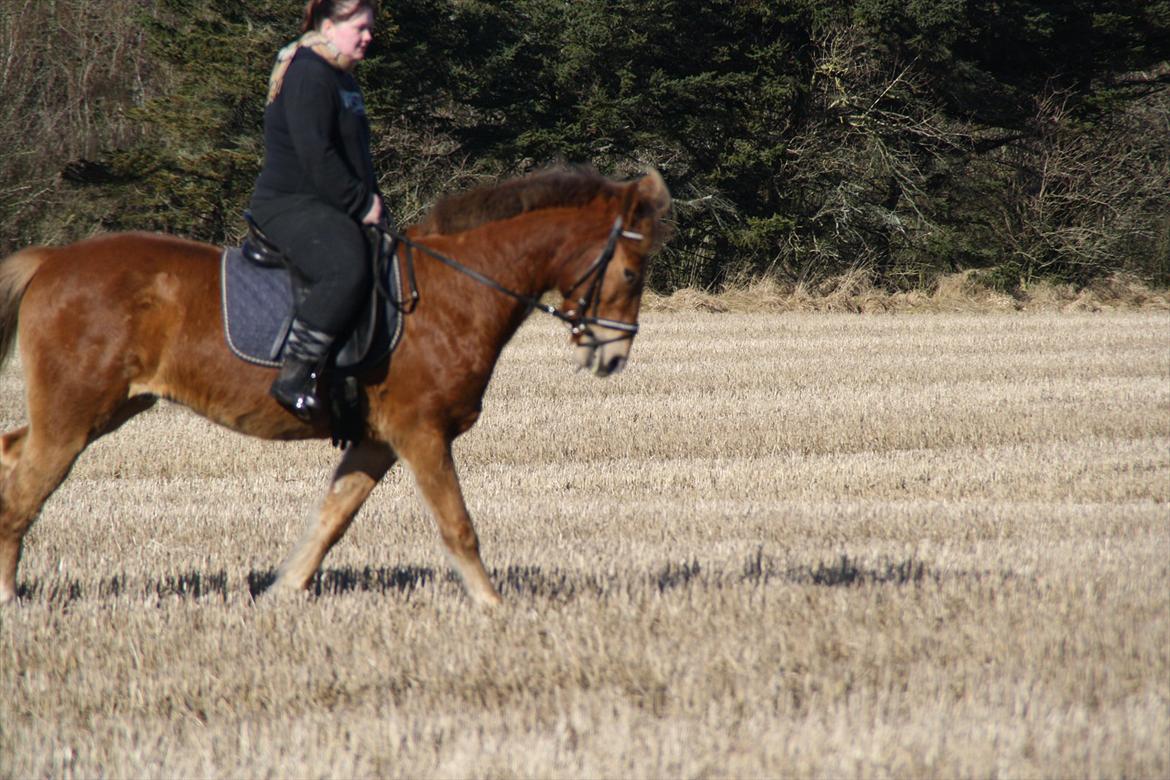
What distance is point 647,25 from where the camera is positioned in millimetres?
26141

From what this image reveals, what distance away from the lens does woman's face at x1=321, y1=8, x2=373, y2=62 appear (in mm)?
5336

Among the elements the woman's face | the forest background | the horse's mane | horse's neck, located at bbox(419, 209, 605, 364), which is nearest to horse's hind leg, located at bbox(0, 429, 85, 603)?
horse's neck, located at bbox(419, 209, 605, 364)

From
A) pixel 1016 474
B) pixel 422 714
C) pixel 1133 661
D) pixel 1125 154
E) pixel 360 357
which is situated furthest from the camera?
pixel 1125 154

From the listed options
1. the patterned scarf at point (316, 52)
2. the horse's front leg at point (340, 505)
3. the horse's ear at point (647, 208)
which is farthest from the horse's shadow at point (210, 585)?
the patterned scarf at point (316, 52)

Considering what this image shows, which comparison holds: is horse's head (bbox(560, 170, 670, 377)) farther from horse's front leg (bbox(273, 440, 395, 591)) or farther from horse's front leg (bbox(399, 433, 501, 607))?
horse's front leg (bbox(273, 440, 395, 591))

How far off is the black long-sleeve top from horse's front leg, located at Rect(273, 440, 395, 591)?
110 centimetres

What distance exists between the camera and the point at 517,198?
5.55m

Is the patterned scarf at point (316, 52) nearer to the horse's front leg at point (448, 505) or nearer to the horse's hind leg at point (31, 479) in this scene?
the horse's front leg at point (448, 505)

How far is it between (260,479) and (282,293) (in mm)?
4424

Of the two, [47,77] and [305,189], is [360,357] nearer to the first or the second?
[305,189]

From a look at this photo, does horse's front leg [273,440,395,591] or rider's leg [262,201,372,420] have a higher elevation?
rider's leg [262,201,372,420]

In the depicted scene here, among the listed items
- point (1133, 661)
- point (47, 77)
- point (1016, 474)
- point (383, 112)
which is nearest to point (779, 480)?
point (1016, 474)

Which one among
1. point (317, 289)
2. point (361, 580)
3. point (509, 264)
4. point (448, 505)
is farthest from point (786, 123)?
point (317, 289)

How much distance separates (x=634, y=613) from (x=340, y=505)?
146cm
